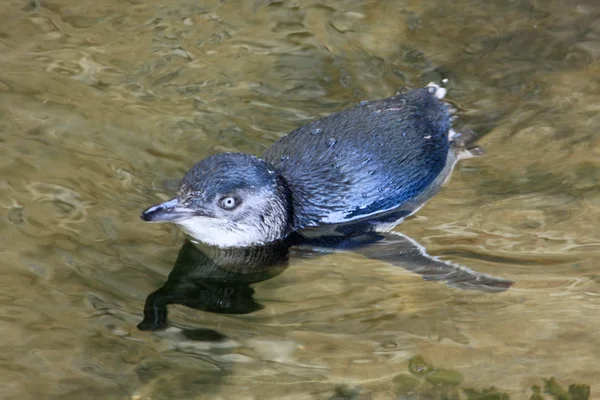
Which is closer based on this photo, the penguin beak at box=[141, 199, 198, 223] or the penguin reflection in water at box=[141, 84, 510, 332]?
the penguin beak at box=[141, 199, 198, 223]

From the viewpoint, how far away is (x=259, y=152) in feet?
19.0

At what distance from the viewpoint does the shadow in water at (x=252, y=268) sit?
4.36m

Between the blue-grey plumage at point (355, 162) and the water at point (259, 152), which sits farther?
the blue-grey plumage at point (355, 162)

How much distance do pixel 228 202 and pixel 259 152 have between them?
40.6 inches

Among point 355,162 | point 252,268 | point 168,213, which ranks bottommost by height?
point 252,268

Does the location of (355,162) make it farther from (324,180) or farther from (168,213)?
(168,213)

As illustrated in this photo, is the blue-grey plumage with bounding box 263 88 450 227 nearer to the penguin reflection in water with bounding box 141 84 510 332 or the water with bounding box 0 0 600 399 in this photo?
the penguin reflection in water with bounding box 141 84 510 332

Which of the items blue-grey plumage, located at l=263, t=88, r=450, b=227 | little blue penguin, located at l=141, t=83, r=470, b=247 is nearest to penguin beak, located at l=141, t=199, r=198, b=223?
little blue penguin, located at l=141, t=83, r=470, b=247

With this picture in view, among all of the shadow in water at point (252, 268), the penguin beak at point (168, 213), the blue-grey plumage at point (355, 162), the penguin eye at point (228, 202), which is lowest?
the shadow in water at point (252, 268)

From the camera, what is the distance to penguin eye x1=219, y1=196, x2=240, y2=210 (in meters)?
4.80

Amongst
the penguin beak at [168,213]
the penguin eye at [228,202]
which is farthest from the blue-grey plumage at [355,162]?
the penguin beak at [168,213]

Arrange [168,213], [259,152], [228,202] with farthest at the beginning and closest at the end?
[259,152] → [228,202] → [168,213]

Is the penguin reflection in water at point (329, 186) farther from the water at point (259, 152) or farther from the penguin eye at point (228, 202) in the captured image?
the water at point (259, 152)

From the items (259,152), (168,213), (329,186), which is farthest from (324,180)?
(168,213)
